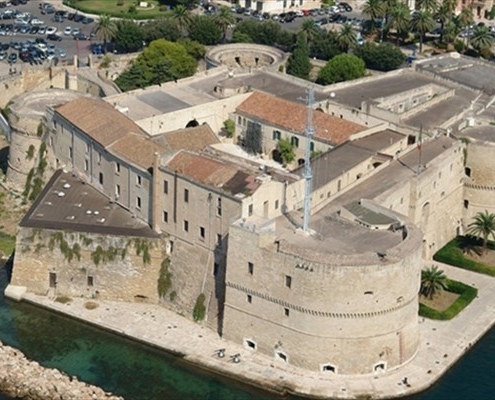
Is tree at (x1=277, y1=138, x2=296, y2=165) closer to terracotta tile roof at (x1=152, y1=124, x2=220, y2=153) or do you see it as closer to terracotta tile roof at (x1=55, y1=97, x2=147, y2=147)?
terracotta tile roof at (x1=152, y1=124, x2=220, y2=153)

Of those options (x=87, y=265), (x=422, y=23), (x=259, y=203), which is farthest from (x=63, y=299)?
(x=422, y=23)

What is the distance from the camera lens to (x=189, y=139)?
9481 cm

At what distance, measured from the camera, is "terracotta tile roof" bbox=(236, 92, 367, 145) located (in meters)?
98.6

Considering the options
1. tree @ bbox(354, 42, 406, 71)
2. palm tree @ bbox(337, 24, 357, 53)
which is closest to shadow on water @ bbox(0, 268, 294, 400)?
tree @ bbox(354, 42, 406, 71)

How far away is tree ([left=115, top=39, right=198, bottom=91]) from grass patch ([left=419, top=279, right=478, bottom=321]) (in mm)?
43553

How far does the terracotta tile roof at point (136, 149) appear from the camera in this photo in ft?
284

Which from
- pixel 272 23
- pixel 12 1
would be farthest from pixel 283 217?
pixel 12 1

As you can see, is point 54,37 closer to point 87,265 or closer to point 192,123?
point 192,123

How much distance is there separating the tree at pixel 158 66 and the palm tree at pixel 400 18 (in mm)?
29406

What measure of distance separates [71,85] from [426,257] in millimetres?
45966

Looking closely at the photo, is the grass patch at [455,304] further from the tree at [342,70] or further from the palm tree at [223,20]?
the palm tree at [223,20]

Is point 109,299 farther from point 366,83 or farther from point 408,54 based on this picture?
point 408,54

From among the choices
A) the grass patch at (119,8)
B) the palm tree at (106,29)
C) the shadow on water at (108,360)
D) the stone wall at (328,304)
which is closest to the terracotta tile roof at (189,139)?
the shadow on water at (108,360)

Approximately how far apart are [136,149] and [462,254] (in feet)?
90.8
